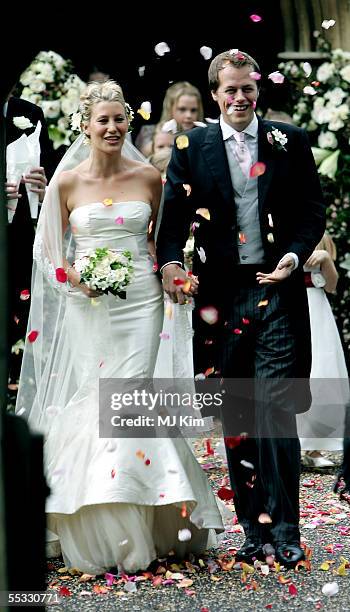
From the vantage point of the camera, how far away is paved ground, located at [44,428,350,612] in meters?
4.79

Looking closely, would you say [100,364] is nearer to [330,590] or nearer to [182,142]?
[182,142]

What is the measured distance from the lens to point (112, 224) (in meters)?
5.70

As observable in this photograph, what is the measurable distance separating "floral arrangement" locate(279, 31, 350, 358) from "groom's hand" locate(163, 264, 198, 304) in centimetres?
403

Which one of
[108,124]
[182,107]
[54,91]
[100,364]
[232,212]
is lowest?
[100,364]

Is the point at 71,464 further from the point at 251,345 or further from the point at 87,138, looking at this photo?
the point at 87,138

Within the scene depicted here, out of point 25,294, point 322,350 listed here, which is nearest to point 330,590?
point 25,294

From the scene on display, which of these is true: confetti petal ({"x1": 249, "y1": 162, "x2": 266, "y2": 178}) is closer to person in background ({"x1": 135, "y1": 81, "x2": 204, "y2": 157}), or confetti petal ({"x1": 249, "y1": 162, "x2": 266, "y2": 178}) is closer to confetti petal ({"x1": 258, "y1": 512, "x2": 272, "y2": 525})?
confetti petal ({"x1": 258, "y1": 512, "x2": 272, "y2": 525})

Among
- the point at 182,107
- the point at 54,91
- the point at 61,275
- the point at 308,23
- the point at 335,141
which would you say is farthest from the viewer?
the point at 308,23

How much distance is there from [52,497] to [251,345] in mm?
1088

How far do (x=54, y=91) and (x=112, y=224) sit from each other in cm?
390

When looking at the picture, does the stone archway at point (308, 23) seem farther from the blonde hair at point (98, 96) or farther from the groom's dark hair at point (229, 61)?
the groom's dark hair at point (229, 61)

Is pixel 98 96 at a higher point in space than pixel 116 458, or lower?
higher

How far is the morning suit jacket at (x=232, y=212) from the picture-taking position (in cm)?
541

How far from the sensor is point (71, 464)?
5.48m
